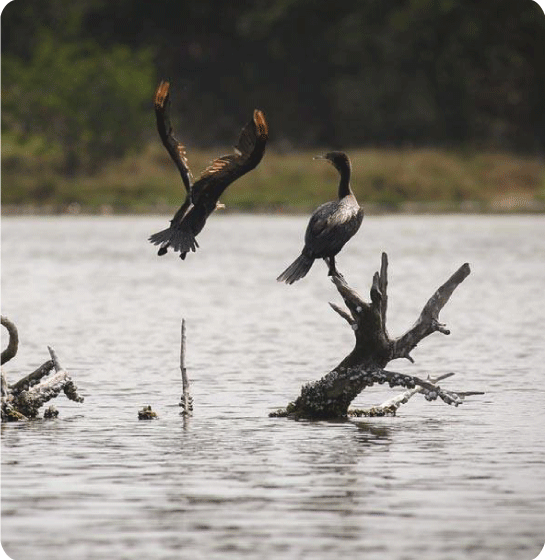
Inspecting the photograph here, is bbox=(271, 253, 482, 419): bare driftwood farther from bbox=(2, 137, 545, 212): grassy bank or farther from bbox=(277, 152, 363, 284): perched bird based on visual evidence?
bbox=(2, 137, 545, 212): grassy bank

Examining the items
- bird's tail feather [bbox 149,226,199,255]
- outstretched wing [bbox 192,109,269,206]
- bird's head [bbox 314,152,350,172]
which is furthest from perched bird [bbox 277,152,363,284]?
outstretched wing [bbox 192,109,269,206]

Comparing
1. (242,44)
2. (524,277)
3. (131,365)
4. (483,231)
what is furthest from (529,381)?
(242,44)

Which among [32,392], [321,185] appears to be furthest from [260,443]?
[321,185]

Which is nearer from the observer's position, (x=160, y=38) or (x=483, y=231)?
(x=483, y=231)

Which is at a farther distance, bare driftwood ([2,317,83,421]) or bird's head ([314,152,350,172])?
bird's head ([314,152,350,172])

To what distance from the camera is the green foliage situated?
83.6m

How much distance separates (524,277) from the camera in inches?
1797

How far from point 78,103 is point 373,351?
67.7 metres

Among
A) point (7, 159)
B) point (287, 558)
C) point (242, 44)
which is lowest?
point (287, 558)

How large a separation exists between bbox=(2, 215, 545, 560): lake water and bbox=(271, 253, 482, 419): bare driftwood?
1.04ft

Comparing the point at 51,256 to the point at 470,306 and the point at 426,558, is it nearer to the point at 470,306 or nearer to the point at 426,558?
the point at 470,306

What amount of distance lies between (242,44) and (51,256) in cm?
3821

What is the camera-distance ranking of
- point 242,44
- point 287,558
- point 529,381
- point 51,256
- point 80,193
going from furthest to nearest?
1. point 242,44
2. point 80,193
3. point 51,256
4. point 529,381
5. point 287,558

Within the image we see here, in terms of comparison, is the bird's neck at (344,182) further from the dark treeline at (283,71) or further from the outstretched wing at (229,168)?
the dark treeline at (283,71)
